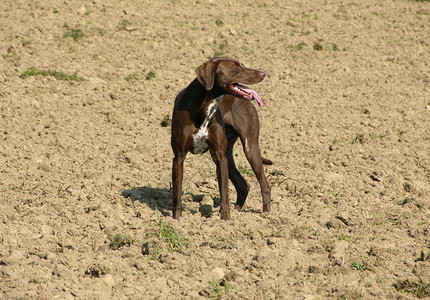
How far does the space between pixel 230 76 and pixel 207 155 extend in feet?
8.65

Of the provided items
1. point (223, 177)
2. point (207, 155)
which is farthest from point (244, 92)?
point (207, 155)

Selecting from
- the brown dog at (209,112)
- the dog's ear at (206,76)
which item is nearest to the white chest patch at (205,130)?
the brown dog at (209,112)

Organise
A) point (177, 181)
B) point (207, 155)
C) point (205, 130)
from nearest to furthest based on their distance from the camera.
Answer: point (205, 130), point (177, 181), point (207, 155)

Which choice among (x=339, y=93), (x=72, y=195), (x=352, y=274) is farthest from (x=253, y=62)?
(x=352, y=274)

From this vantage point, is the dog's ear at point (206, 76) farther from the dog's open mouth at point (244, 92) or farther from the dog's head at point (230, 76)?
the dog's open mouth at point (244, 92)

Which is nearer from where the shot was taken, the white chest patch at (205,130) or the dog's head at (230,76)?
the dog's head at (230,76)

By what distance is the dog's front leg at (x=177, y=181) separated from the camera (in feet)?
22.4

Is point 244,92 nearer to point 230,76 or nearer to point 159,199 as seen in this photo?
point 230,76

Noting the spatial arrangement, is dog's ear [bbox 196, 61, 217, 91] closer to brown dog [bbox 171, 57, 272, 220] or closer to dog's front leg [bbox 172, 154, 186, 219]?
brown dog [bbox 171, 57, 272, 220]

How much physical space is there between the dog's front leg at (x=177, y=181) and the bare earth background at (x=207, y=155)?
0.22 m

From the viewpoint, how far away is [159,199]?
7.58m

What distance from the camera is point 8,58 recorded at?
10.5 meters

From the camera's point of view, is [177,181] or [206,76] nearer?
[206,76]

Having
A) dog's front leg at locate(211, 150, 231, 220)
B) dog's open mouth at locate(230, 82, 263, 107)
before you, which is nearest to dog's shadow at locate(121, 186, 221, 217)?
dog's front leg at locate(211, 150, 231, 220)
